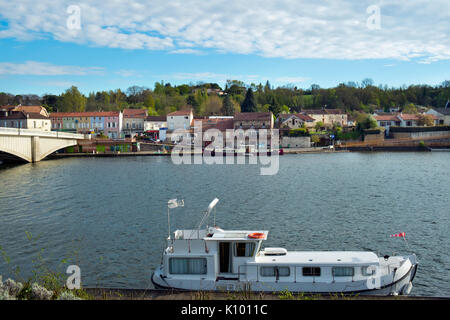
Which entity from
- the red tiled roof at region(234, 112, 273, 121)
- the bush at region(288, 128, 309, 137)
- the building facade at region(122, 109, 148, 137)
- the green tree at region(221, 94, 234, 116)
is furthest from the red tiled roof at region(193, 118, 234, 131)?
the green tree at region(221, 94, 234, 116)

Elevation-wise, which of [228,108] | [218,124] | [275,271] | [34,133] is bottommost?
[275,271]

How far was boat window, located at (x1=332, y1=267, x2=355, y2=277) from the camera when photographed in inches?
651

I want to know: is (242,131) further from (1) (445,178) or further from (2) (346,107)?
(2) (346,107)

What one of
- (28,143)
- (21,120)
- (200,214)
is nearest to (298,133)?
(28,143)

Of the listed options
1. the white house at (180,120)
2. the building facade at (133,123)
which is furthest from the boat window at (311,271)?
the building facade at (133,123)

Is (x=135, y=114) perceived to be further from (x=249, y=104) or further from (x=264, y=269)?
(x=264, y=269)

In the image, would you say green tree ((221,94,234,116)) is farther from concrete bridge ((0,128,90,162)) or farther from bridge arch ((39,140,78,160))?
concrete bridge ((0,128,90,162))

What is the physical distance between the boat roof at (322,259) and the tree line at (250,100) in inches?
4574

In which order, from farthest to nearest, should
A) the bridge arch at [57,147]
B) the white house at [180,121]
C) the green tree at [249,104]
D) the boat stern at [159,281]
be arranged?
1. the green tree at [249,104]
2. the white house at [180,121]
3. the bridge arch at [57,147]
4. the boat stern at [159,281]

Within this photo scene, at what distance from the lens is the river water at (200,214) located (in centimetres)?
2172

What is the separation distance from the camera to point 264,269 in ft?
55.3

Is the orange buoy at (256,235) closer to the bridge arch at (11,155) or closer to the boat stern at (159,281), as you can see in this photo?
the boat stern at (159,281)

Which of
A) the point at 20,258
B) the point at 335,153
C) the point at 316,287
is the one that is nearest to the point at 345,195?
the point at 316,287

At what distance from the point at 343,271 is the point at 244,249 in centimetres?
398
